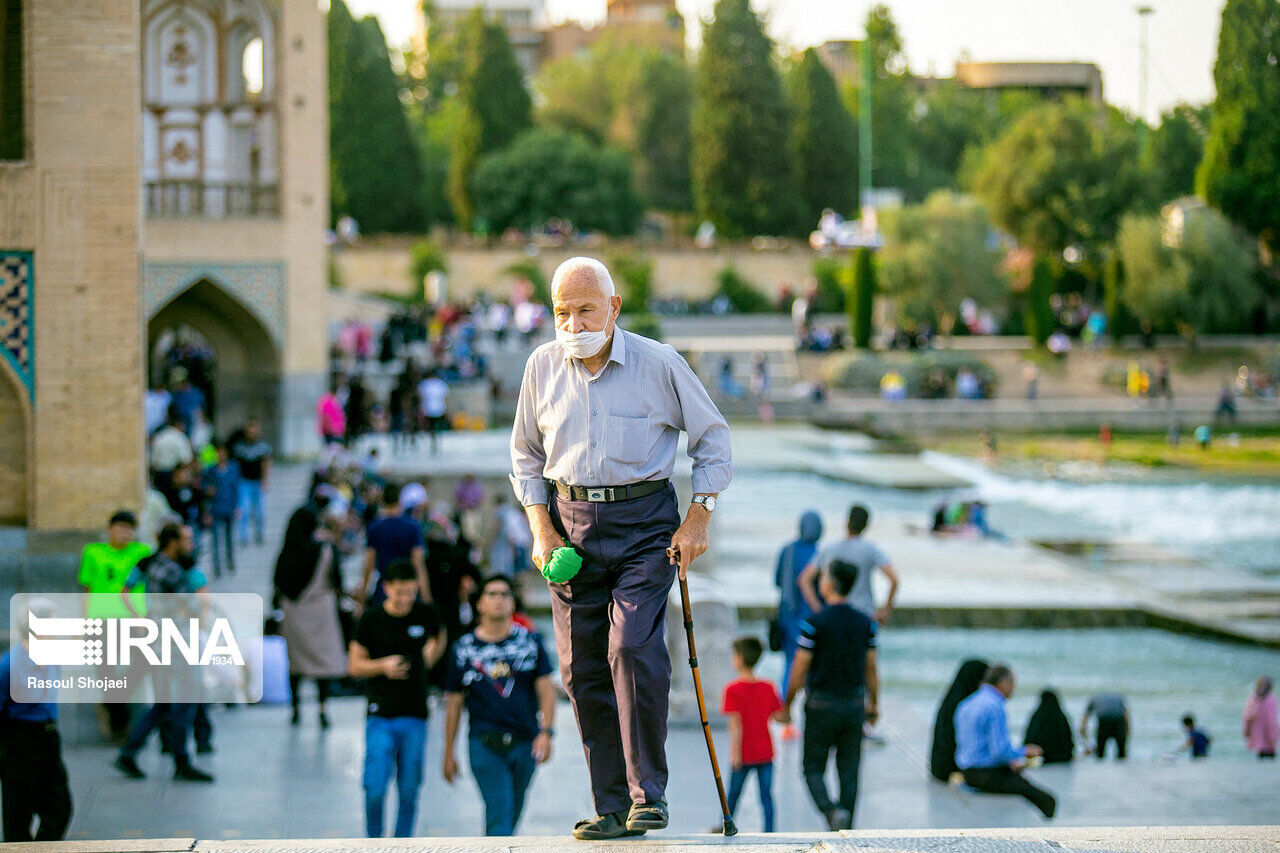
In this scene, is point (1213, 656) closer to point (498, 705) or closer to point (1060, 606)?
point (1060, 606)

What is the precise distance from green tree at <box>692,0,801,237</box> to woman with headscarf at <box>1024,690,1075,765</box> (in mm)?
45777

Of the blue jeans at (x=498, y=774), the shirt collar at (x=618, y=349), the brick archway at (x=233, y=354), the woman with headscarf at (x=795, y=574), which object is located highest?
the brick archway at (x=233, y=354)

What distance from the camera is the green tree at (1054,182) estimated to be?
42.9 m

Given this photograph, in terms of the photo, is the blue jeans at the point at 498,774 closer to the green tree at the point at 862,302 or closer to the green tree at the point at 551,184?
the green tree at the point at 862,302

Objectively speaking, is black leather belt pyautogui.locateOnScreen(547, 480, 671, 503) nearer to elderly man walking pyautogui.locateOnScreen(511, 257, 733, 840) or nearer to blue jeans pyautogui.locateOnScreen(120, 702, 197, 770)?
elderly man walking pyautogui.locateOnScreen(511, 257, 733, 840)

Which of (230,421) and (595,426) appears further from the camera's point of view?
(230,421)

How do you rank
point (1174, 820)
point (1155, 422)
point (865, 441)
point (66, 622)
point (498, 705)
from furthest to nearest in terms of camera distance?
point (1155, 422)
point (865, 441)
point (1174, 820)
point (66, 622)
point (498, 705)

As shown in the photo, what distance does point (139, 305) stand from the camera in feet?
35.6

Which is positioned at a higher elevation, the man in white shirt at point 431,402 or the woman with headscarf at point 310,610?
the man in white shirt at point 431,402

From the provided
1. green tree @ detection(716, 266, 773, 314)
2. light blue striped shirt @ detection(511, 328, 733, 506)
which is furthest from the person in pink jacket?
green tree @ detection(716, 266, 773, 314)

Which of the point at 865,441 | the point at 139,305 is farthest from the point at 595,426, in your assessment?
the point at 865,441

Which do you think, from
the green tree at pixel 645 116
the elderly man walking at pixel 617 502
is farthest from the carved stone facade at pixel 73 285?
the green tree at pixel 645 116

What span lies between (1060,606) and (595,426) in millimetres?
12242

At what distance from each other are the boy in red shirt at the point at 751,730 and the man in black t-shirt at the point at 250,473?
8912 mm
